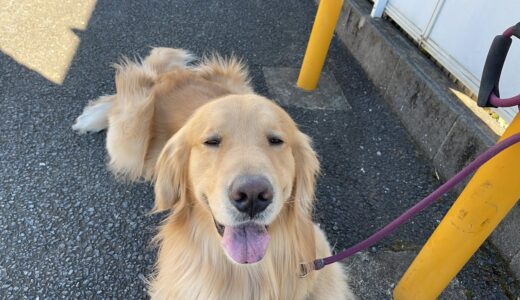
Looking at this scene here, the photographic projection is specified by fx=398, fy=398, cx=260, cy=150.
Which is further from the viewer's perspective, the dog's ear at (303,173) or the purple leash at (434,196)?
the dog's ear at (303,173)

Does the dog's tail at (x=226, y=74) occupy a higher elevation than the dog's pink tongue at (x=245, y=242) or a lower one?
lower

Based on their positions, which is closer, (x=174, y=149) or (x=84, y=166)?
(x=174, y=149)

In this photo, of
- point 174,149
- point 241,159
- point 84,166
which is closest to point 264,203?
point 241,159

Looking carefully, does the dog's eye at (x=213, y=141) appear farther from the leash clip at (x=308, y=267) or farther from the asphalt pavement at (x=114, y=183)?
the asphalt pavement at (x=114, y=183)

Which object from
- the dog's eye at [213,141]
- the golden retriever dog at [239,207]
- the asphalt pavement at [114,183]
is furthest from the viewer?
the asphalt pavement at [114,183]

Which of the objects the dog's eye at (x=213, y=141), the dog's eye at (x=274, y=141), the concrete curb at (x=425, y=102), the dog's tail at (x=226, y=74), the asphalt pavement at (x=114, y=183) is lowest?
the asphalt pavement at (x=114, y=183)

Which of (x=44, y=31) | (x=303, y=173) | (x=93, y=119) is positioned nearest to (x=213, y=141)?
(x=303, y=173)

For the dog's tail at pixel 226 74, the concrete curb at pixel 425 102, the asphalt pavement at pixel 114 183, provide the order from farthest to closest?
1. the dog's tail at pixel 226 74
2. the concrete curb at pixel 425 102
3. the asphalt pavement at pixel 114 183

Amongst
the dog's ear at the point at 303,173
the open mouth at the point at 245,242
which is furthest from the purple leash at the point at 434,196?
the open mouth at the point at 245,242

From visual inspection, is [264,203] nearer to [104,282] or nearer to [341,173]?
[104,282]

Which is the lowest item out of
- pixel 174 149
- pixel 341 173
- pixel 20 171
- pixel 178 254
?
pixel 20 171

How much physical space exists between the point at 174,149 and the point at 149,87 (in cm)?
160

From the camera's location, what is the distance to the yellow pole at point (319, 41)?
3.64m

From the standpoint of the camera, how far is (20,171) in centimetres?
305
